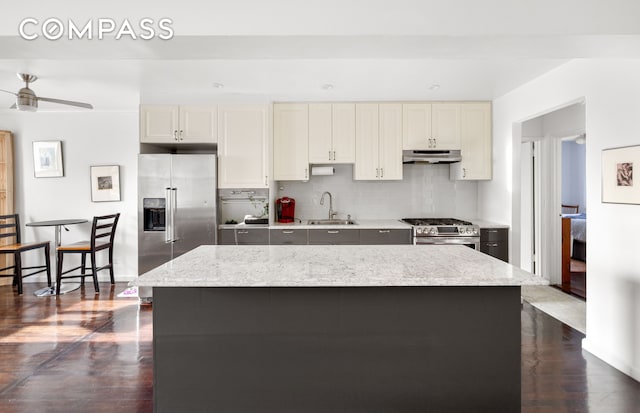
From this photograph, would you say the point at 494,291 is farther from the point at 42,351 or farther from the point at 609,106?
the point at 42,351

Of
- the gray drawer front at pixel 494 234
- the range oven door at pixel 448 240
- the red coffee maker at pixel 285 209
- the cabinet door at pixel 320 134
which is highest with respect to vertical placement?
the cabinet door at pixel 320 134

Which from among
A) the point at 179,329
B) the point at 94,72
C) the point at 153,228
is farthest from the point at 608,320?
the point at 94,72

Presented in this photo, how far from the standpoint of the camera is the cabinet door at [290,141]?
181 inches

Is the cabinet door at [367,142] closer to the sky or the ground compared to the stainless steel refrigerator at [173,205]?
closer to the sky

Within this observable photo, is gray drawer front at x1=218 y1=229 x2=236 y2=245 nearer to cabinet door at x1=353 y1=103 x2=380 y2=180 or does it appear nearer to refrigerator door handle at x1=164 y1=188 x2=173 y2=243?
refrigerator door handle at x1=164 y1=188 x2=173 y2=243

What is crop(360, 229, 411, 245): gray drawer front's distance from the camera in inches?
Answer: 169

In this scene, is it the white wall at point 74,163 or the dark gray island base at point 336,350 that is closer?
the dark gray island base at point 336,350

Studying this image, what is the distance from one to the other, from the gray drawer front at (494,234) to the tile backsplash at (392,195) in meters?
0.82

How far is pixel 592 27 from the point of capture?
1.96 m

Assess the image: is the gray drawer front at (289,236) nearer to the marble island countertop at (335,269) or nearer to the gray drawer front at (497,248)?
the marble island countertop at (335,269)

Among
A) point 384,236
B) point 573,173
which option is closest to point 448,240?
point 384,236

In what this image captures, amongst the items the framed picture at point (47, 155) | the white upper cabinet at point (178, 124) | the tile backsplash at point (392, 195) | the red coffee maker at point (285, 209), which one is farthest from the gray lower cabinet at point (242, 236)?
the framed picture at point (47, 155)

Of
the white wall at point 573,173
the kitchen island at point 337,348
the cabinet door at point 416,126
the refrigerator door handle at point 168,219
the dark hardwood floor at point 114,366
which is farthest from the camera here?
the white wall at point 573,173

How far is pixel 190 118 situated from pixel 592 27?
3.87m
